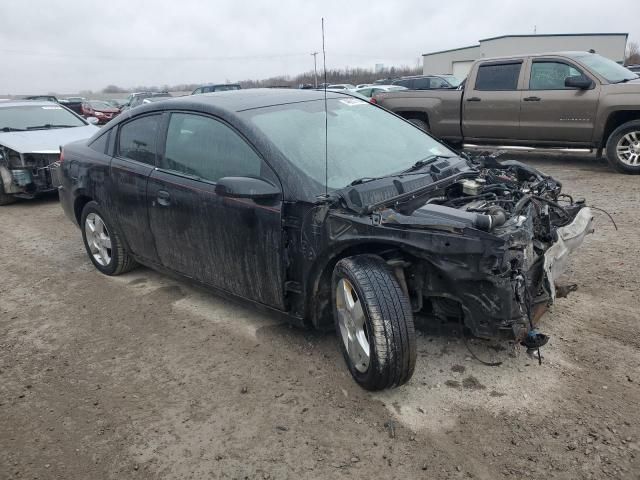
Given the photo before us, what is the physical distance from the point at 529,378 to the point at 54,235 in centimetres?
575

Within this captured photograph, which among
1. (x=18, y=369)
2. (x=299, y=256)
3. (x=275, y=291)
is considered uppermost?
(x=299, y=256)

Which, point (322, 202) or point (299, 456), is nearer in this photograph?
point (299, 456)

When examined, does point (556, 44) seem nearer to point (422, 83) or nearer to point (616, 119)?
point (422, 83)

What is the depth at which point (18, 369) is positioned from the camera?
355 cm

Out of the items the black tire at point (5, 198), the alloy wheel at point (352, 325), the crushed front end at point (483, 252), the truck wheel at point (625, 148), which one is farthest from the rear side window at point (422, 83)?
the alloy wheel at point (352, 325)

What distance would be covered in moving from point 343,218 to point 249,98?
1446 mm

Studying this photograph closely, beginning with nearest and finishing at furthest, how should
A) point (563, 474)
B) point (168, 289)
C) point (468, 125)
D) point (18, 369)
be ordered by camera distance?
1. point (563, 474)
2. point (18, 369)
3. point (168, 289)
4. point (468, 125)

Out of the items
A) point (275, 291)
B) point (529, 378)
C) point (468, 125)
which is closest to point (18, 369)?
point (275, 291)

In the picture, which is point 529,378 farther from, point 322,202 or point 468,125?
point 468,125

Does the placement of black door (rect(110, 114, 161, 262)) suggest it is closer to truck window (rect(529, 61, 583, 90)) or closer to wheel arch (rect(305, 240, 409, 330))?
wheel arch (rect(305, 240, 409, 330))

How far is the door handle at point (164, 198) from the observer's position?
3.96 m

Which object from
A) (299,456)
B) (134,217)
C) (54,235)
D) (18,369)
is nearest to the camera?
(299,456)

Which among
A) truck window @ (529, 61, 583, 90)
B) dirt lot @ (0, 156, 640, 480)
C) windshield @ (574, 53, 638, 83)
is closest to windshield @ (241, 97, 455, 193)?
dirt lot @ (0, 156, 640, 480)

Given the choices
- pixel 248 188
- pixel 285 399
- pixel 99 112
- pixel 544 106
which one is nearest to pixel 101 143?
pixel 248 188
